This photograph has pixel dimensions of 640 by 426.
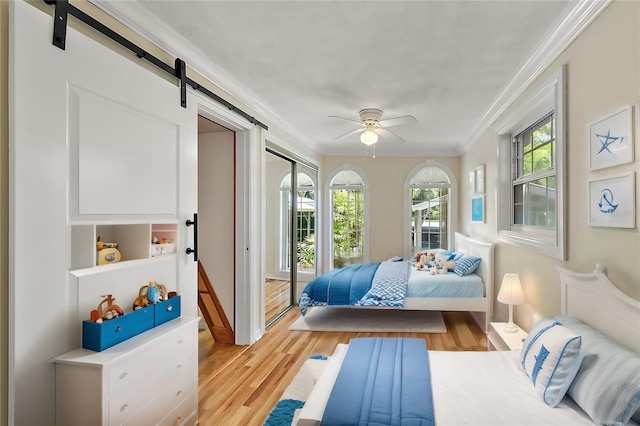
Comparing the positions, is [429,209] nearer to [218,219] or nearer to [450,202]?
[450,202]

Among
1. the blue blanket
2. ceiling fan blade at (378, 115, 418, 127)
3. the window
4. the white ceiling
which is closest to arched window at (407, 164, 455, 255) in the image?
the white ceiling

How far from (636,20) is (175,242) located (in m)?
2.70

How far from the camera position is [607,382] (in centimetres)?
142

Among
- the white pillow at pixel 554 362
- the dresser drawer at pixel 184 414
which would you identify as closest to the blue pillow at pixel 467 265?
the white pillow at pixel 554 362

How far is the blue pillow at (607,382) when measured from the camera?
1.33m

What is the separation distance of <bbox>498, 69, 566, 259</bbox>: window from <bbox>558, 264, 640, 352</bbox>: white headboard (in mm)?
263

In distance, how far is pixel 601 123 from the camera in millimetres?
1789

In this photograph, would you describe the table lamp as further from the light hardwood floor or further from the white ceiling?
A: the light hardwood floor

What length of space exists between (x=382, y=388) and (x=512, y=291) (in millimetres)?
1767

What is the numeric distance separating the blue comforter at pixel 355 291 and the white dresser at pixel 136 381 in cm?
214

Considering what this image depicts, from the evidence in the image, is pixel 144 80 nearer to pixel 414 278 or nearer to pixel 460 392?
pixel 460 392

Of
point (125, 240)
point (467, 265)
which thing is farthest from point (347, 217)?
point (125, 240)

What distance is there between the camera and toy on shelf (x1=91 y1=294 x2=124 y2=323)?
1668mm

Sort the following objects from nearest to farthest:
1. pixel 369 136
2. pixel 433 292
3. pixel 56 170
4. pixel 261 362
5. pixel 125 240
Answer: pixel 56 170 → pixel 125 240 → pixel 261 362 → pixel 369 136 → pixel 433 292
